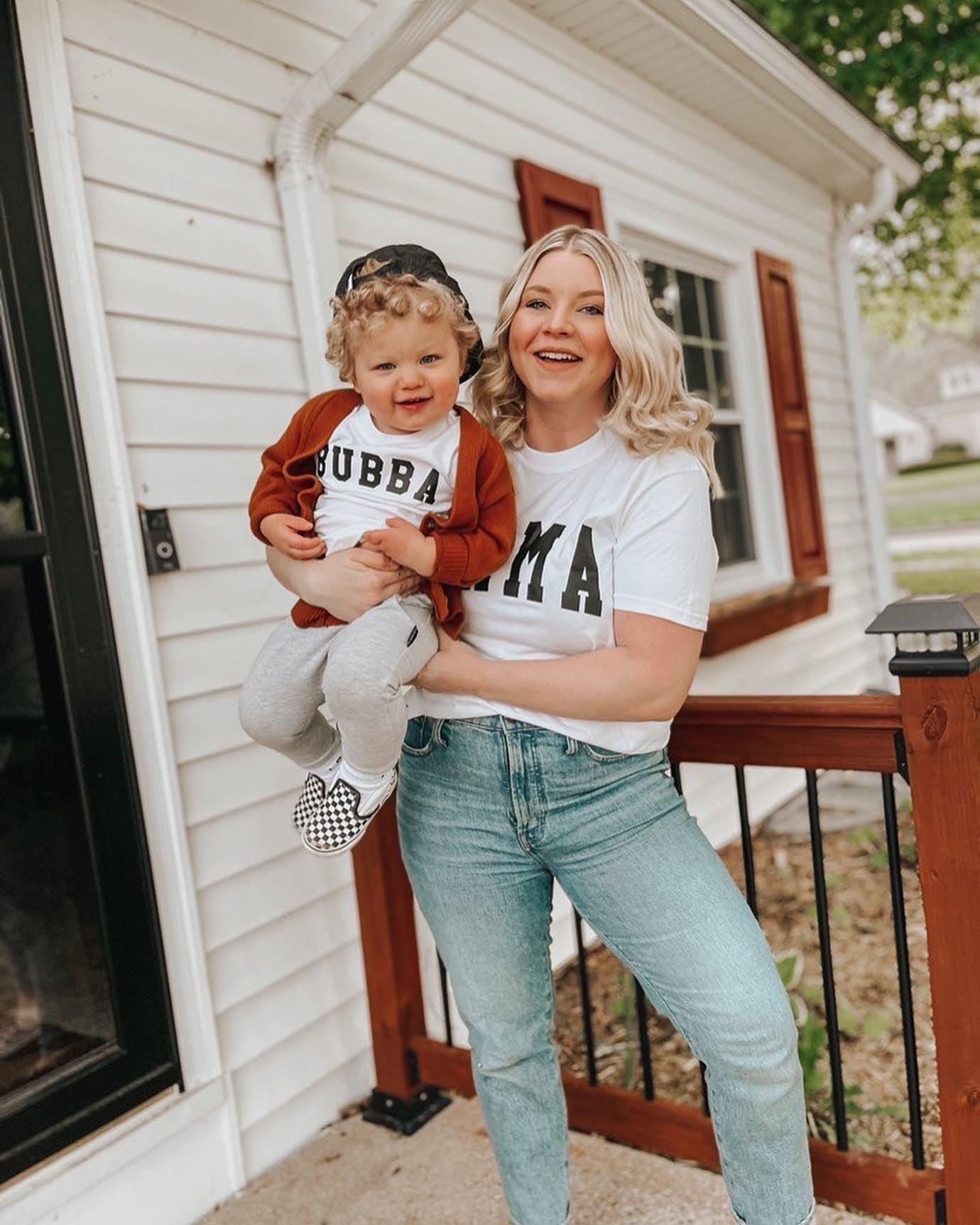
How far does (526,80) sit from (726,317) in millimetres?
1873

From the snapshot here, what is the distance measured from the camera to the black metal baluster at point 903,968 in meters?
1.73

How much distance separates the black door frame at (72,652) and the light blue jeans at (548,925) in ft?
2.13

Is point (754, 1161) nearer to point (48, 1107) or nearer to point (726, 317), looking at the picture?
point (48, 1107)

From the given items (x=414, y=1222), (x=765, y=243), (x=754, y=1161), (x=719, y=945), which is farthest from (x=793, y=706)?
(x=765, y=243)

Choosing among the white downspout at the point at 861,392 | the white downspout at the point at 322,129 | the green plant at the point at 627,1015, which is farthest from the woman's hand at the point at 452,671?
the white downspout at the point at 861,392

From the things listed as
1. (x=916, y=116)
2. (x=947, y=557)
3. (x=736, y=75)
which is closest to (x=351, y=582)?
(x=736, y=75)

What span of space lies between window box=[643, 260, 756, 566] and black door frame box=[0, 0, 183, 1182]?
333cm

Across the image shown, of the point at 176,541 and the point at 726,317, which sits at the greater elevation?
the point at 726,317

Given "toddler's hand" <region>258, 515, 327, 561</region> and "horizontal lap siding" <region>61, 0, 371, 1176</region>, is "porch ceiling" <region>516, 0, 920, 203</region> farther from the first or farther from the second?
"toddler's hand" <region>258, 515, 327, 561</region>

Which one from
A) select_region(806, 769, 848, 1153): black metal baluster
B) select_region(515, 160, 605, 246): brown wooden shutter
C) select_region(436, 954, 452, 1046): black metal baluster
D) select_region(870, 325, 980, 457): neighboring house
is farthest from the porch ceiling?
select_region(870, 325, 980, 457): neighboring house

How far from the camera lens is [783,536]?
5125mm

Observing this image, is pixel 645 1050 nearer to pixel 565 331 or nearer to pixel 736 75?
pixel 565 331

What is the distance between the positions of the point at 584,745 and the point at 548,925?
1.15ft

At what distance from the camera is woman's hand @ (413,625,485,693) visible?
1474 millimetres
